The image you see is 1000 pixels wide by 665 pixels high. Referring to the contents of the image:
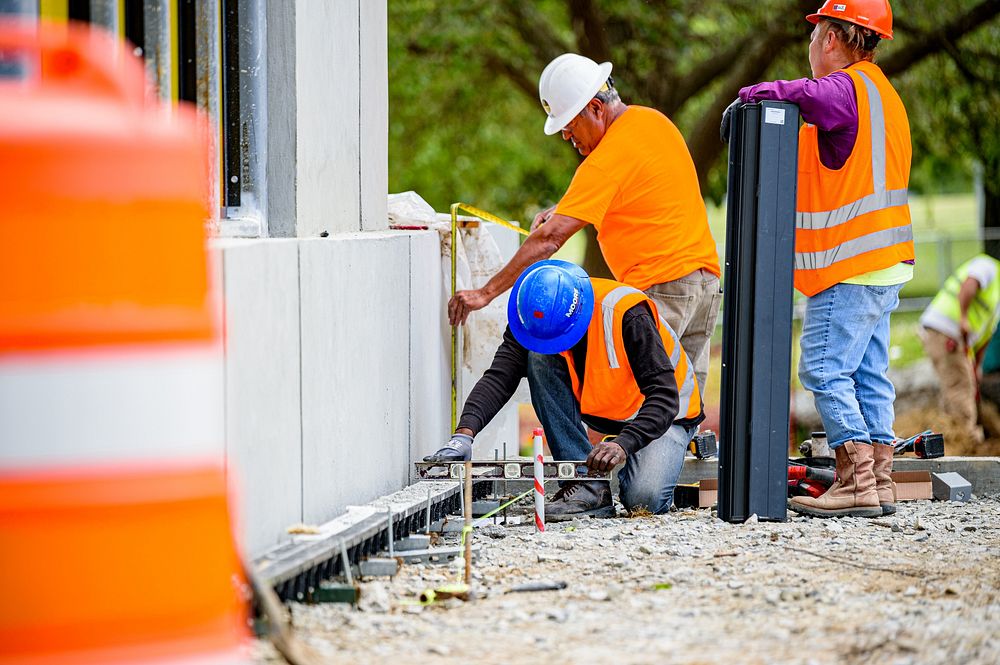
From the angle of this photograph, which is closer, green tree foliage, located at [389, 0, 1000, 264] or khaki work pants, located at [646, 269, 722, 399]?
khaki work pants, located at [646, 269, 722, 399]

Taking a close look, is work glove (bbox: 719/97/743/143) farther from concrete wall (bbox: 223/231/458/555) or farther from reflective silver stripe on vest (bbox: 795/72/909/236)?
concrete wall (bbox: 223/231/458/555)

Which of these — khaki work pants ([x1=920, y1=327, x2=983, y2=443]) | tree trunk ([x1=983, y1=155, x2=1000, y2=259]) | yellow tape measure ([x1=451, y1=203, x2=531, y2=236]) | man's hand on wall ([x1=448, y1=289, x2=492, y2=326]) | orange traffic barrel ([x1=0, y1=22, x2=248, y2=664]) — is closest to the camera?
orange traffic barrel ([x1=0, y1=22, x2=248, y2=664])

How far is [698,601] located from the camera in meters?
4.48

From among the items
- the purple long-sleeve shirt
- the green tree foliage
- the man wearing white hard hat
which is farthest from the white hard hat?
the green tree foliage

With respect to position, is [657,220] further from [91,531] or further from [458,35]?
[458,35]

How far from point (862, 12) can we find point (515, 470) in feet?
8.36

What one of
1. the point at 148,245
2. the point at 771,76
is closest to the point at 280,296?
the point at 148,245

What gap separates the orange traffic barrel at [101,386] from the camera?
2.66m

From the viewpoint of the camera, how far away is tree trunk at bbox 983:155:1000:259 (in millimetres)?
14062

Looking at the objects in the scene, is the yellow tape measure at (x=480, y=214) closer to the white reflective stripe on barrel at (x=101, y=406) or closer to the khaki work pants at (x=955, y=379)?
the white reflective stripe on barrel at (x=101, y=406)

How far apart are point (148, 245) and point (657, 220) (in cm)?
421

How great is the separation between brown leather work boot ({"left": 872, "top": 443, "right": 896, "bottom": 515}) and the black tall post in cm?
56

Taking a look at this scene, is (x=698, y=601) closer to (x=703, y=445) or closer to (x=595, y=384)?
(x=595, y=384)

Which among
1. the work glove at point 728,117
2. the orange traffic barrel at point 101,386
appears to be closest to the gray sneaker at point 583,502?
the work glove at point 728,117
